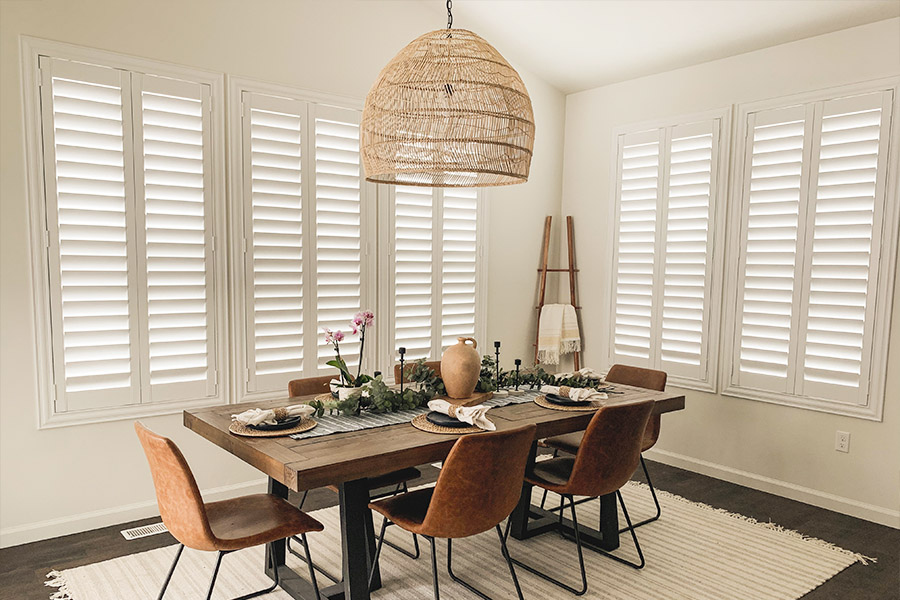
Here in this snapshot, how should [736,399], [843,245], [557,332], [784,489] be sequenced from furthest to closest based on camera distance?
[557,332] → [736,399] → [784,489] → [843,245]

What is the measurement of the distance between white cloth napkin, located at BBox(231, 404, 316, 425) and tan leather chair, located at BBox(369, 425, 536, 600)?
52 centimetres

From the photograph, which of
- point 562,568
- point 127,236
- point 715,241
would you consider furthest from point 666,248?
point 127,236

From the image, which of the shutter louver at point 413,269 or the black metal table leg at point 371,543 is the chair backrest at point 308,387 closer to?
the black metal table leg at point 371,543

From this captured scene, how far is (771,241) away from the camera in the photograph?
3816mm

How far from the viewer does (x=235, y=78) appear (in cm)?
348

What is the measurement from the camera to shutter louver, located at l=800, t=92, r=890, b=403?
11.2ft

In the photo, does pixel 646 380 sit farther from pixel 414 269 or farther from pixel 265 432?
pixel 265 432

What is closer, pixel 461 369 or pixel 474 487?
pixel 474 487

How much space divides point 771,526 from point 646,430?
83 cm

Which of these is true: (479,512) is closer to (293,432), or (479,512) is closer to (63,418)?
(293,432)

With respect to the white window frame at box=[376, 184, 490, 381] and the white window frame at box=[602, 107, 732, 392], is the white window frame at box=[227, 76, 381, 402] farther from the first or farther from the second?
the white window frame at box=[602, 107, 732, 392]

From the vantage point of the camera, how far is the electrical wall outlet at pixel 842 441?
3.52m

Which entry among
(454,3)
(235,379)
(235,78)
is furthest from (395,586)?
(454,3)

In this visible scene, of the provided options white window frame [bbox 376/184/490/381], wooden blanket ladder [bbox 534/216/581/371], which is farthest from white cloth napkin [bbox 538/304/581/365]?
white window frame [bbox 376/184/490/381]
